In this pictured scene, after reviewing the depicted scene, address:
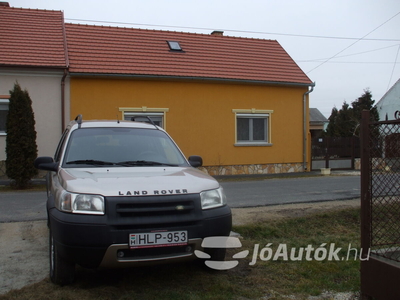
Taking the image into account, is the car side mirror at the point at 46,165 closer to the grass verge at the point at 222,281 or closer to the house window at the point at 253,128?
the grass verge at the point at 222,281

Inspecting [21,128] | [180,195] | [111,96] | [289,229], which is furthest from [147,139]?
[111,96]

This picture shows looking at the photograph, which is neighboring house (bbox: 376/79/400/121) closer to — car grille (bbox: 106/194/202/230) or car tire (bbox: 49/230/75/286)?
car grille (bbox: 106/194/202/230)

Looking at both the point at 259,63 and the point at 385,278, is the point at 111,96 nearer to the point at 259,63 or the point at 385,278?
the point at 259,63

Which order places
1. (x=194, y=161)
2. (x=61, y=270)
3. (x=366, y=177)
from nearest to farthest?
(x=366, y=177)
(x=61, y=270)
(x=194, y=161)

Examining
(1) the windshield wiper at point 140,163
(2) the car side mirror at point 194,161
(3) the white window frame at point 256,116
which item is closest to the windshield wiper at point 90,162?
(1) the windshield wiper at point 140,163

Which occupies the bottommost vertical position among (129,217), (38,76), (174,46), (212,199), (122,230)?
(122,230)

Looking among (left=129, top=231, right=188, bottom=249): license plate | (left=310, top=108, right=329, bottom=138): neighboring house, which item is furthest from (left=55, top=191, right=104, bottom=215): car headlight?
(left=310, top=108, right=329, bottom=138): neighboring house

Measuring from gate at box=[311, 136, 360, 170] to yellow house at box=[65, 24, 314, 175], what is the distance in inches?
31.5

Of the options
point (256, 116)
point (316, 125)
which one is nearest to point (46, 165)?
point (256, 116)

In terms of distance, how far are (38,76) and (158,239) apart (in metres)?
12.9

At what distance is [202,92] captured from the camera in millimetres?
17516

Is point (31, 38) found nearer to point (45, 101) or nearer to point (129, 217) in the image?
point (45, 101)

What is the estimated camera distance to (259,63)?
769 inches

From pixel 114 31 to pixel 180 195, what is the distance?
16.1 m
